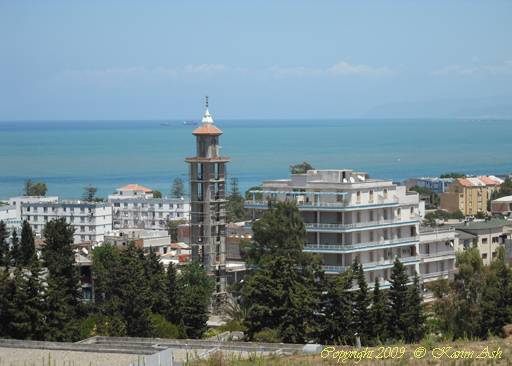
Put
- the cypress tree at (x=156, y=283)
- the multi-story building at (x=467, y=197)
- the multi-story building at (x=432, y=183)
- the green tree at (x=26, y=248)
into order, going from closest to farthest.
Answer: the cypress tree at (x=156, y=283) < the green tree at (x=26, y=248) < the multi-story building at (x=467, y=197) < the multi-story building at (x=432, y=183)

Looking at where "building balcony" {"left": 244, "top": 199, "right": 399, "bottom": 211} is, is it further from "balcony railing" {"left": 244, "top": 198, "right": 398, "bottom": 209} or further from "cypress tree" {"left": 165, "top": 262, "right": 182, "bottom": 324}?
"cypress tree" {"left": 165, "top": 262, "right": 182, "bottom": 324}

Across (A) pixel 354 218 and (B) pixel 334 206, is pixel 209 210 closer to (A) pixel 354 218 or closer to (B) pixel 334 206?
(B) pixel 334 206

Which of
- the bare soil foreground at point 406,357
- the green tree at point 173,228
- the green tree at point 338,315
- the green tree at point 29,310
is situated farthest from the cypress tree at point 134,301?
the green tree at point 173,228

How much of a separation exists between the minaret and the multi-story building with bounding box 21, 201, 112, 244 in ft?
100

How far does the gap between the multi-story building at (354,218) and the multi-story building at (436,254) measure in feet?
2.34

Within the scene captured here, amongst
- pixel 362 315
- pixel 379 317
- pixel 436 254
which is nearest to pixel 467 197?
pixel 436 254

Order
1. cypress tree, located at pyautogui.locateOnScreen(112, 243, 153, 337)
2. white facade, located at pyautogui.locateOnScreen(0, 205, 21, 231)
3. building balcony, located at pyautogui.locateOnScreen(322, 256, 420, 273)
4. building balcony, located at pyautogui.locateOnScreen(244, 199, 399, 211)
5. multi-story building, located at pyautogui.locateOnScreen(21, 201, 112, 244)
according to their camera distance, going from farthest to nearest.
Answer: multi-story building, located at pyautogui.locateOnScreen(21, 201, 112, 244) < white facade, located at pyautogui.locateOnScreen(0, 205, 21, 231) < building balcony, located at pyautogui.locateOnScreen(244, 199, 399, 211) < building balcony, located at pyautogui.locateOnScreen(322, 256, 420, 273) < cypress tree, located at pyautogui.locateOnScreen(112, 243, 153, 337)

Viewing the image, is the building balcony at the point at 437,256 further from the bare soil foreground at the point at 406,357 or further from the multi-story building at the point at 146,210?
the multi-story building at the point at 146,210

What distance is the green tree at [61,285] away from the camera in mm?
26938

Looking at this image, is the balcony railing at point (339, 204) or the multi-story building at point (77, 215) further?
the multi-story building at point (77, 215)

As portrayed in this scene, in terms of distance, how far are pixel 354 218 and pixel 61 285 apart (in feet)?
36.4

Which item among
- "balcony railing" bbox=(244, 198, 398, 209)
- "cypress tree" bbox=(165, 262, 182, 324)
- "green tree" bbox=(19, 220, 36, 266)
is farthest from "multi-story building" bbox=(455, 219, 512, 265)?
"cypress tree" bbox=(165, 262, 182, 324)

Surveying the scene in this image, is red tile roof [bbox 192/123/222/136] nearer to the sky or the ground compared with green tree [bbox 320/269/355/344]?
nearer to the sky

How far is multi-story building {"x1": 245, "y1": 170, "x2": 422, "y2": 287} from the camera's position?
37.6 metres
